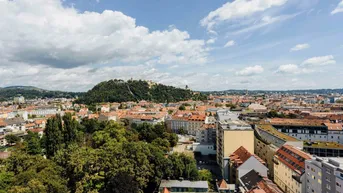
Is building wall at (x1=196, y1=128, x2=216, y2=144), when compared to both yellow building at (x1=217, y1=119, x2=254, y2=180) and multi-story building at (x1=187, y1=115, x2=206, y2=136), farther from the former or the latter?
yellow building at (x1=217, y1=119, x2=254, y2=180)

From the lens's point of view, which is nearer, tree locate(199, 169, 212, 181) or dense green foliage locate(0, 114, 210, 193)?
dense green foliage locate(0, 114, 210, 193)

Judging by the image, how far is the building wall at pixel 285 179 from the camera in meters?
26.1

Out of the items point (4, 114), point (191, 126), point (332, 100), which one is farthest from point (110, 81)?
point (332, 100)

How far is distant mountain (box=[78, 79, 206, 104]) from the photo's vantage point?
133 m

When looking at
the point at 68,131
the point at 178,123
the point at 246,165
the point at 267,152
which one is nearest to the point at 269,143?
the point at 267,152

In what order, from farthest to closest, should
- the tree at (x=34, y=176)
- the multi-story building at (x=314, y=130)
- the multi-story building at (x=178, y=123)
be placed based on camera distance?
1. the multi-story building at (x=178, y=123)
2. the multi-story building at (x=314, y=130)
3. the tree at (x=34, y=176)

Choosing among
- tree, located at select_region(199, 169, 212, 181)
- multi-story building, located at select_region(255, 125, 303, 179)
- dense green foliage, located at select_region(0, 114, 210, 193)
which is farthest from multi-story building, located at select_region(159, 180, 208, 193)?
multi-story building, located at select_region(255, 125, 303, 179)

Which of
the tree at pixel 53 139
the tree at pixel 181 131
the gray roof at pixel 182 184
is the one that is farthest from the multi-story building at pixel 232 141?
the tree at pixel 181 131

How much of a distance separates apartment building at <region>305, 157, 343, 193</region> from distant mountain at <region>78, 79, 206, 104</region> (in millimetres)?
117006

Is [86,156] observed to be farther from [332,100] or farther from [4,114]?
[332,100]

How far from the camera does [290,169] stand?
27.2 m

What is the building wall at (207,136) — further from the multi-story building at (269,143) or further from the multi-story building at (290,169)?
the multi-story building at (290,169)

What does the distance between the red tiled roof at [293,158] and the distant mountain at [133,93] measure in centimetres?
11107

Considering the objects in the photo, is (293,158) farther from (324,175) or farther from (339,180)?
(339,180)
